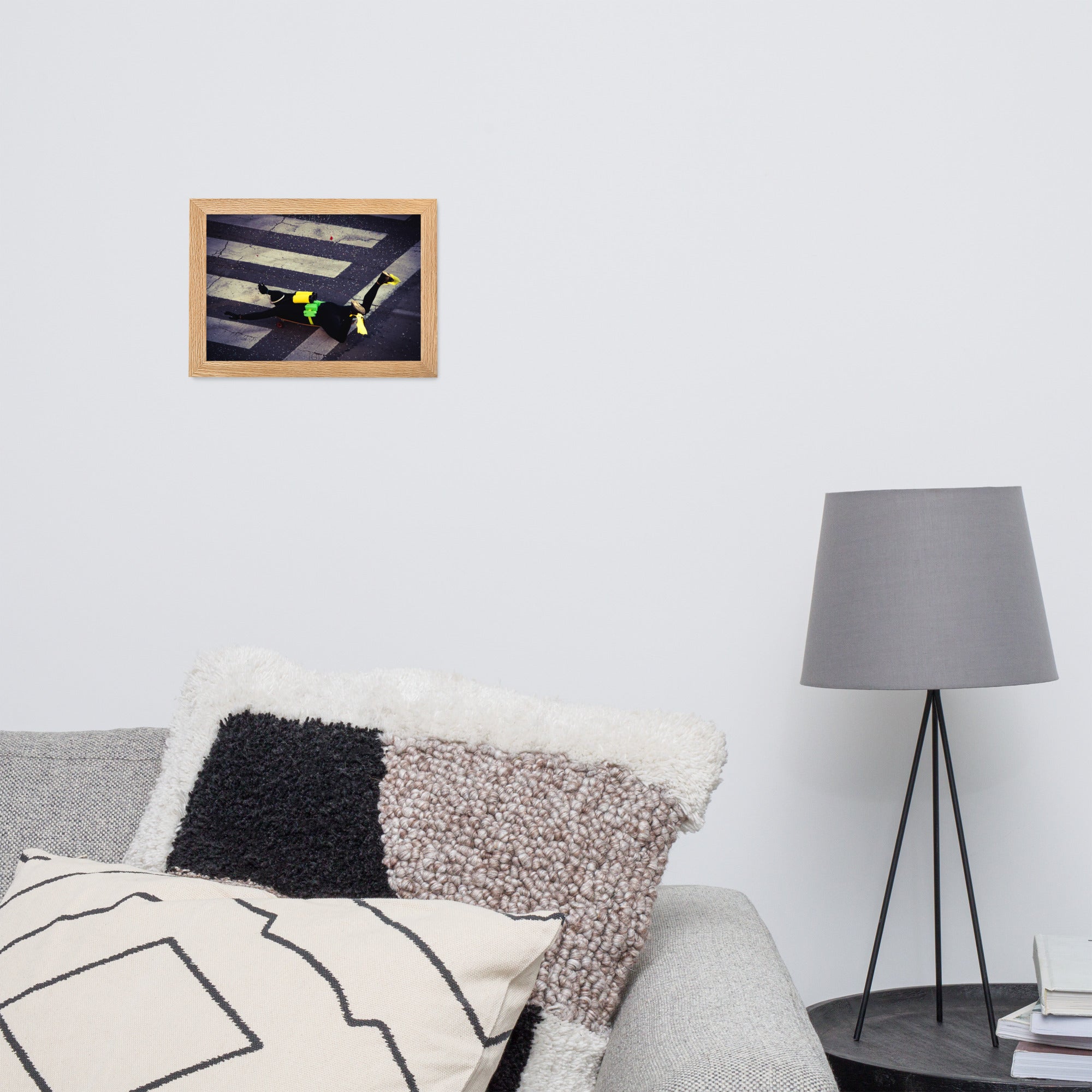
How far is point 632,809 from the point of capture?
2.85 feet

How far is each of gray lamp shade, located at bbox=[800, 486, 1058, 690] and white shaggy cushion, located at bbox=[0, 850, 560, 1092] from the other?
67 cm

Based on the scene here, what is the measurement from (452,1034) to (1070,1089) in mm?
807

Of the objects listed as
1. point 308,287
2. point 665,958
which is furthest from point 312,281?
point 665,958

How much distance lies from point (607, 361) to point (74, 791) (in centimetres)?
114

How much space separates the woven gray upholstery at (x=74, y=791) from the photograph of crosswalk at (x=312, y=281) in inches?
34.1

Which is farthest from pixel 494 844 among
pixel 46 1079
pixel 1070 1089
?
pixel 1070 1089

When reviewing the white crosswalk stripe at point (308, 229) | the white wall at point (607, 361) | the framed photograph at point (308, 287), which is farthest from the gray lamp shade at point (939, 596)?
the white crosswalk stripe at point (308, 229)

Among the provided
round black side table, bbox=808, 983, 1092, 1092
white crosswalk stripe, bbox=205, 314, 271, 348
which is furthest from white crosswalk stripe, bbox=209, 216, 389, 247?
round black side table, bbox=808, 983, 1092, 1092

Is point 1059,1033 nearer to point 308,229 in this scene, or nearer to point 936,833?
point 936,833

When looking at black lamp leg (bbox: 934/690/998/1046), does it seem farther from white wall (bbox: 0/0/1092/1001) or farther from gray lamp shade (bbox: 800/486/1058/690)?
white wall (bbox: 0/0/1092/1001)

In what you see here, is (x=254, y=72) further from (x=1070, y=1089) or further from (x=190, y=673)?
(x=1070, y=1089)

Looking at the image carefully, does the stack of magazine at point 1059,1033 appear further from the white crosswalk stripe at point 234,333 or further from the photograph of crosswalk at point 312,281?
the white crosswalk stripe at point 234,333

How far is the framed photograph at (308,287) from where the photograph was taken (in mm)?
1787

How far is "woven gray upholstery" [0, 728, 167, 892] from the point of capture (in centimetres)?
104
